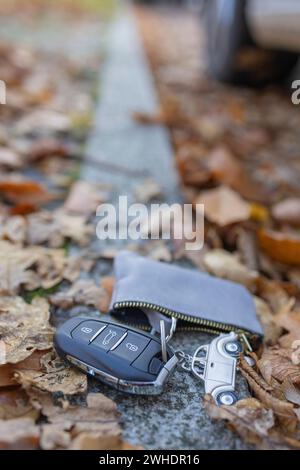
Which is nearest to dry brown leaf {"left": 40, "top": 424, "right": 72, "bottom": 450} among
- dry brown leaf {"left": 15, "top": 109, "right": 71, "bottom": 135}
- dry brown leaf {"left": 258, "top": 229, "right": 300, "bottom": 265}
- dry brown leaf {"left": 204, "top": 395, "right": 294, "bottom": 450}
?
dry brown leaf {"left": 204, "top": 395, "right": 294, "bottom": 450}

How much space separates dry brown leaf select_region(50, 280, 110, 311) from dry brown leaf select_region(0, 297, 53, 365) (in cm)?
4

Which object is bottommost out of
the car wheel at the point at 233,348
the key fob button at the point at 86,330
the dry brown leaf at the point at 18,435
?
the car wheel at the point at 233,348

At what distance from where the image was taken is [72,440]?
3.15 ft

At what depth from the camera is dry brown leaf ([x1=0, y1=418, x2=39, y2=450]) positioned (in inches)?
36.8

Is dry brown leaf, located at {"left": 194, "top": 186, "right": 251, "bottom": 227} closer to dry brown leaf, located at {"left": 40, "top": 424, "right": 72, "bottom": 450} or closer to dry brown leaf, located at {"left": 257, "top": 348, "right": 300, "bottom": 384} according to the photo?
dry brown leaf, located at {"left": 257, "top": 348, "right": 300, "bottom": 384}

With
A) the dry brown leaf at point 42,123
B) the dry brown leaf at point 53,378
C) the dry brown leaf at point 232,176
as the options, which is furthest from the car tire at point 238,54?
the dry brown leaf at point 53,378

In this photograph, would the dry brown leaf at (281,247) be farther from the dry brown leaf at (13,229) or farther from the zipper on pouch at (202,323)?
the dry brown leaf at (13,229)

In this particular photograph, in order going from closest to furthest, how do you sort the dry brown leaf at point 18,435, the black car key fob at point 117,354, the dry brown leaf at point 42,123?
the dry brown leaf at point 18,435
the black car key fob at point 117,354
the dry brown leaf at point 42,123

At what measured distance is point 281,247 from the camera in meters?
1.71

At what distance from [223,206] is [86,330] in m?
0.92

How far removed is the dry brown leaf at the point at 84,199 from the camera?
6.22 ft

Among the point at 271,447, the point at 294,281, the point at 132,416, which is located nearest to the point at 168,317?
the point at 132,416

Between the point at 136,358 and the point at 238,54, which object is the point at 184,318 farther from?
the point at 238,54

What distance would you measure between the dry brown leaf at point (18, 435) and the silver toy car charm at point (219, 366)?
355 mm
